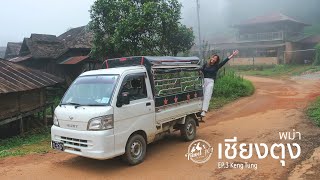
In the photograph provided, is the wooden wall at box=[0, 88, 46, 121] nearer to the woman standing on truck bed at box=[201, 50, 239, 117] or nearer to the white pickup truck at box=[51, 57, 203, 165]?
the white pickup truck at box=[51, 57, 203, 165]

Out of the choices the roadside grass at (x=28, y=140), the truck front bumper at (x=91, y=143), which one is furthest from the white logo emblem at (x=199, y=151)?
the roadside grass at (x=28, y=140)

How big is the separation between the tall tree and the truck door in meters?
8.31

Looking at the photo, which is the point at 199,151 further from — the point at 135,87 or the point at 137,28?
the point at 137,28

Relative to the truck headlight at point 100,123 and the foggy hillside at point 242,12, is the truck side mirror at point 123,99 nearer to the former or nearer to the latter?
the truck headlight at point 100,123

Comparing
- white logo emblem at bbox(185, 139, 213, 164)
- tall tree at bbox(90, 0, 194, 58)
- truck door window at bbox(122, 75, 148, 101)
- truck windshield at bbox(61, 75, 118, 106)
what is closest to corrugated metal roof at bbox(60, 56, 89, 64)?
tall tree at bbox(90, 0, 194, 58)

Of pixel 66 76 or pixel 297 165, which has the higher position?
pixel 66 76

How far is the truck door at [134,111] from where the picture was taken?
23.4ft

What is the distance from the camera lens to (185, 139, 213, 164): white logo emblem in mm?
7926

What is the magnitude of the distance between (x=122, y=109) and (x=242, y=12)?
56.1 m

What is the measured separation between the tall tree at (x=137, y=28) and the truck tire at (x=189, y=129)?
7.28 meters

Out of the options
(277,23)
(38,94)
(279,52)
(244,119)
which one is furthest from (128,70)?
(277,23)

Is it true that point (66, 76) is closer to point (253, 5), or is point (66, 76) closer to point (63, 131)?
point (63, 131)

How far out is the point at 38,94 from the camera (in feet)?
59.3

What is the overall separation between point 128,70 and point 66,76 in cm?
1974
